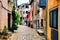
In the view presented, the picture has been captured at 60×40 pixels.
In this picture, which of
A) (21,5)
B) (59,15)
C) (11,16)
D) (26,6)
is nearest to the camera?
(59,15)

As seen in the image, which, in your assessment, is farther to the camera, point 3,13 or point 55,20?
point 3,13

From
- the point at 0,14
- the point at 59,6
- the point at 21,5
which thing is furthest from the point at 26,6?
the point at 59,6

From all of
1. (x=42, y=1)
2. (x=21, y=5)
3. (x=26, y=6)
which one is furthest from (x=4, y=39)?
(x=21, y=5)

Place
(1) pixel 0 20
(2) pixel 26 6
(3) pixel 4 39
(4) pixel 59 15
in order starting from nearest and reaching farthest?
(4) pixel 59 15, (3) pixel 4 39, (1) pixel 0 20, (2) pixel 26 6

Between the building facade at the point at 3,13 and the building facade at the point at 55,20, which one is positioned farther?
the building facade at the point at 3,13

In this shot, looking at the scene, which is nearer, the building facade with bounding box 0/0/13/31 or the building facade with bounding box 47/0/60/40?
the building facade with bounding box 47/0/60/40

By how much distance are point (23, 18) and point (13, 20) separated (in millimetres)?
53177

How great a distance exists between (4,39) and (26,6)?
204 feet

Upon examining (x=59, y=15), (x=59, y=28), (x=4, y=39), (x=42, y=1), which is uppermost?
(x=42, y=1)

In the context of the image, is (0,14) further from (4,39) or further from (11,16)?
(11,16)

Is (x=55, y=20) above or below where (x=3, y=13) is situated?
below

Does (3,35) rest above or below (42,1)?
below

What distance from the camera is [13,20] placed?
29266mm

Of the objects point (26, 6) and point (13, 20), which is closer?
point (13, 20)
